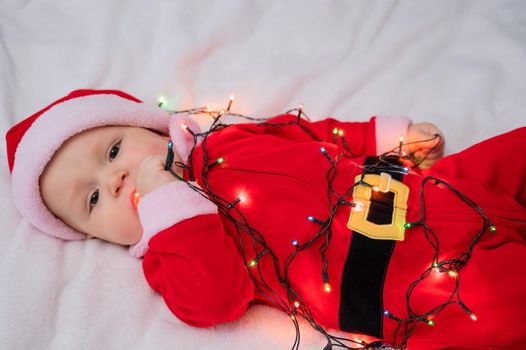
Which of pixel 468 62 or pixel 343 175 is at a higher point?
pixel 468 62

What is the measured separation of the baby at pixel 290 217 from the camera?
102cm

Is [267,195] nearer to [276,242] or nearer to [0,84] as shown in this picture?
[276,242]

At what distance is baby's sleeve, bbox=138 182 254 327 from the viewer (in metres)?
1.02

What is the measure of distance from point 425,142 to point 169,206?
0.71m

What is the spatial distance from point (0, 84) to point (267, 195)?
94 cm

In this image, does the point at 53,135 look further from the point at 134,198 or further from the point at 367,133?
the point at 367,133

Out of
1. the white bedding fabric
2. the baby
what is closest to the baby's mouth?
the baby

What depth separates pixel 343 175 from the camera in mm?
1152

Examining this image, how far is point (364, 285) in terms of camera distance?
1.05m

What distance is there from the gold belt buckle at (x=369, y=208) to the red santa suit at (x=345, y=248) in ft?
0.05

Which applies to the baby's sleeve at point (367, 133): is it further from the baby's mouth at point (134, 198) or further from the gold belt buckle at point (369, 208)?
the baby's mouth at point (134, 198)

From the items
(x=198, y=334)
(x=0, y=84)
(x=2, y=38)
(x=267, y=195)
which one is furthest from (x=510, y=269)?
(x=2, y=38)

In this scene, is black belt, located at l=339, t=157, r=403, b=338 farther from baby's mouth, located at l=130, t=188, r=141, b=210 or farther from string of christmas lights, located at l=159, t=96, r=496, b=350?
baby's mouth, located at l=130, t=188, r=141, b=210

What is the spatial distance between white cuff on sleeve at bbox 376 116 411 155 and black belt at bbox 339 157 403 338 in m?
0.36
